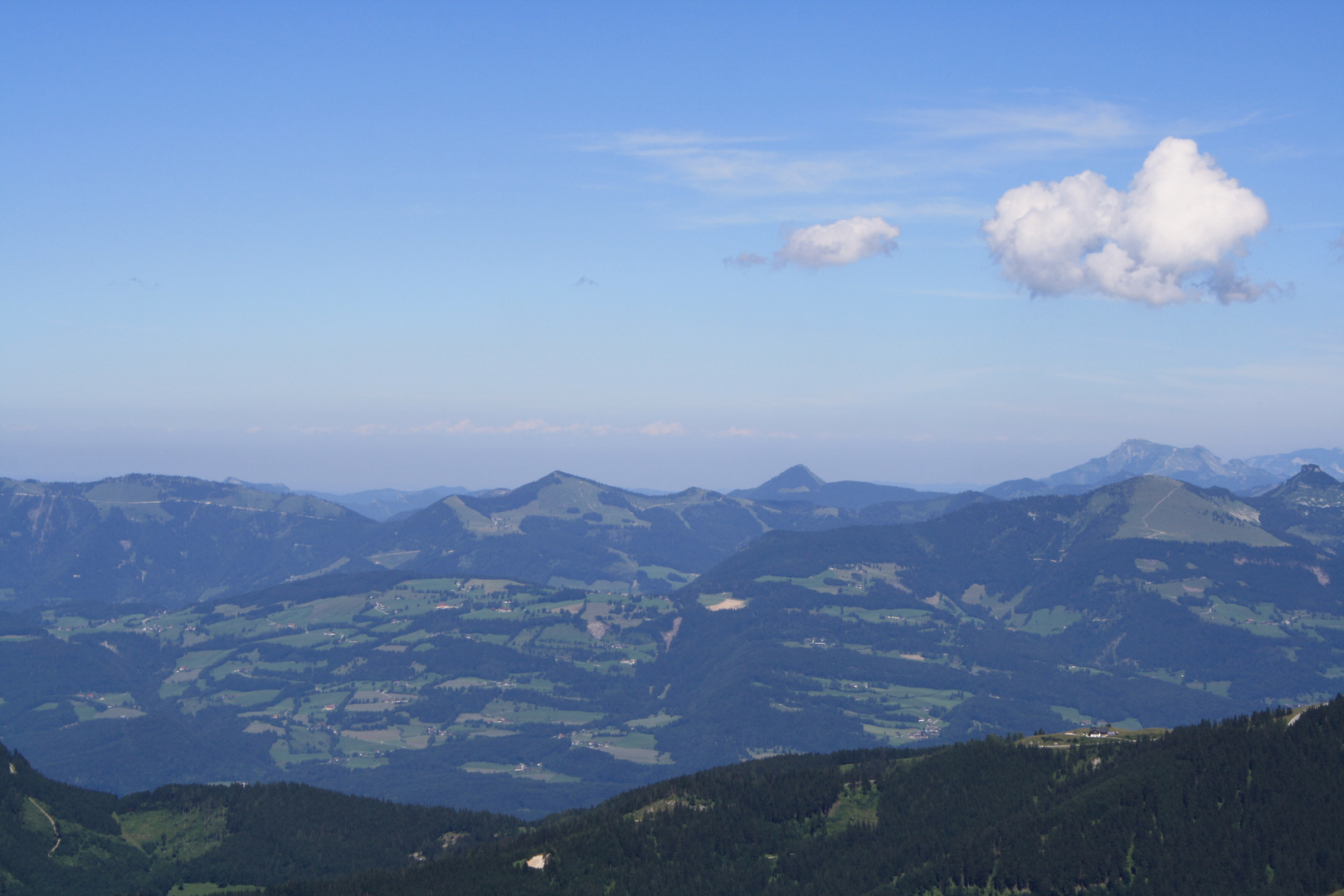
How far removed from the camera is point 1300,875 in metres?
193

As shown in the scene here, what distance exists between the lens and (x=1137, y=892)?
655ft

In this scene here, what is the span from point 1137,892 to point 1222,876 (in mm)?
14688

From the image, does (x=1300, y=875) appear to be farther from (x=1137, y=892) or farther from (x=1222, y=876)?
(x=1137, y=892)

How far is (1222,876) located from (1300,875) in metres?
12.1

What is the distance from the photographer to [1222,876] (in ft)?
651

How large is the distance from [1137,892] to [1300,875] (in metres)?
26.3

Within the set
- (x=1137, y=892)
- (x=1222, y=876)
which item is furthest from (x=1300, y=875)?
(x=1137, y=892)
